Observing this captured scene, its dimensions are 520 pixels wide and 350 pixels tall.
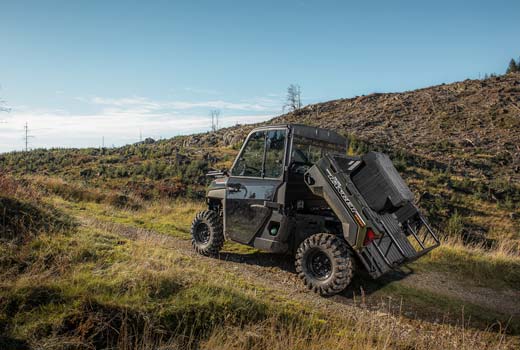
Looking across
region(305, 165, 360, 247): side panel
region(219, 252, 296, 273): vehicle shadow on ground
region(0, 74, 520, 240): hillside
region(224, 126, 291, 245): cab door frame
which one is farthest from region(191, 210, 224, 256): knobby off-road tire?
region(0, 74, 520, 240): hillside

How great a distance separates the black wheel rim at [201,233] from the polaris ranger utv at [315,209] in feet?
0.08

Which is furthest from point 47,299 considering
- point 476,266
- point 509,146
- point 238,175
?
point 509,146

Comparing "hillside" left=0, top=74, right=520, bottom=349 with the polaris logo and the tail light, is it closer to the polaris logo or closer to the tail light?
the tail light

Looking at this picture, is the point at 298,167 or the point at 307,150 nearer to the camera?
the point at 298,167

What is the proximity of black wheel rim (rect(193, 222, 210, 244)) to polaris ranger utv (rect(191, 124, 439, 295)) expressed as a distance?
0.9 inches

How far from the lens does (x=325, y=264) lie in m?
6.52

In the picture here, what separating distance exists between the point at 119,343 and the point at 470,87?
55982 mm

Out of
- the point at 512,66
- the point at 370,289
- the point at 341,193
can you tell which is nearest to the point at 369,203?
the point at 341,193

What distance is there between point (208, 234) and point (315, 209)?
2611 mm

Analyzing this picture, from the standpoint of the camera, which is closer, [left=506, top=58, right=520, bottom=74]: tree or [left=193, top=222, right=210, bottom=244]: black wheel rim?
[left=193, top=222, right=210, bottom=244]: black wheel rim

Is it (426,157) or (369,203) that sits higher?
(426,157)

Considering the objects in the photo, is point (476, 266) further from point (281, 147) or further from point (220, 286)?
point (220, 286)

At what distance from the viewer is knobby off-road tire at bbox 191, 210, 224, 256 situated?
8281 mm

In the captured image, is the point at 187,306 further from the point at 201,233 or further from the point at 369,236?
the point at 201,233
